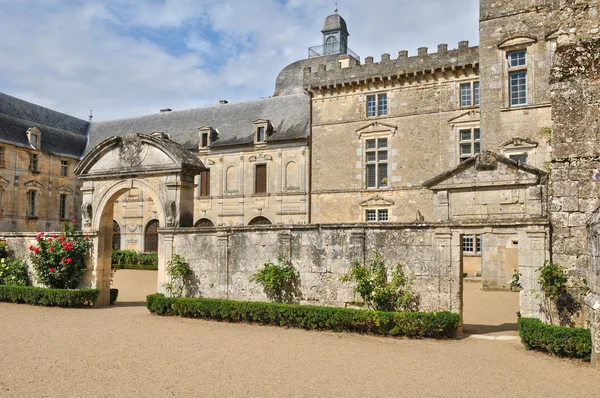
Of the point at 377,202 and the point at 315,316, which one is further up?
the point at 377,202

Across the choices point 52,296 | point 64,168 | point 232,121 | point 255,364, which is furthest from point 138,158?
point 64,168

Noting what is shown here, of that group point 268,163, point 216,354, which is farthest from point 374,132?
point 216,354

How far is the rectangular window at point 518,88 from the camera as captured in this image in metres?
15.1

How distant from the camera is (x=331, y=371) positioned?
623 centimetres

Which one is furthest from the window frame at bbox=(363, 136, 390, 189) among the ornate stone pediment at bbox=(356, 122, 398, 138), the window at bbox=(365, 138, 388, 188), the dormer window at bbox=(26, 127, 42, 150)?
the dormer window at bbox=(26, 127, 42, 150)

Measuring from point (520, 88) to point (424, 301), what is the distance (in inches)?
361

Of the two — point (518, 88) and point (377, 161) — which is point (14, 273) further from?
point (518, 88)

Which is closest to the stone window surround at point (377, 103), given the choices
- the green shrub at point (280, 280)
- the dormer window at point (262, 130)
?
the dormer window at point (262, 130)

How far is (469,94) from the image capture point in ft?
65.3

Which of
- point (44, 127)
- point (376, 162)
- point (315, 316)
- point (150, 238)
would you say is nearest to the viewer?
point (315, 316)

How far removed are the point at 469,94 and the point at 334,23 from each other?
2212 cm

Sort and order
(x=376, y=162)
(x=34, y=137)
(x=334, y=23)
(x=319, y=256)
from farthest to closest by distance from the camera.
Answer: (x=334, y=23), (x=34, y=137), (x=376, y=162), (x=319, y=256)

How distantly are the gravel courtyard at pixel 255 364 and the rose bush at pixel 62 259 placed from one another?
2.46 m

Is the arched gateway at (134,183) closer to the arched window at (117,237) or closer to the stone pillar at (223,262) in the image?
the stone pillar at (223,262)
